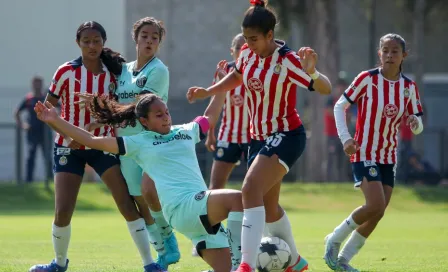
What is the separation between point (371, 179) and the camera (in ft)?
31.1

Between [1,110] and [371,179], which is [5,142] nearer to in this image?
[1,110]

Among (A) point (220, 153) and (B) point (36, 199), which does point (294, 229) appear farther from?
(B) point (36, 199)

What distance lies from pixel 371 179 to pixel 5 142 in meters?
14.1

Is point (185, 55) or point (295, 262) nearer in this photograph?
point (295, 262)

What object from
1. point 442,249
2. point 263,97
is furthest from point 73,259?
point 442,249

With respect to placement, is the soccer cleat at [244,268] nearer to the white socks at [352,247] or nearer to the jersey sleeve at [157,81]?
the jersey sleeve at [157,81]

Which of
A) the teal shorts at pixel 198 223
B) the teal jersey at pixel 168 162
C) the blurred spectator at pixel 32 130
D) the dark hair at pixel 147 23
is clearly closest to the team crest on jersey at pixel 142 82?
the dark hair at pixel 147 23

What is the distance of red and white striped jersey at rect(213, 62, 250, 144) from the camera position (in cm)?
1141

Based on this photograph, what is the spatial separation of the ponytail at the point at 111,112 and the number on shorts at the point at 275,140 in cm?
109

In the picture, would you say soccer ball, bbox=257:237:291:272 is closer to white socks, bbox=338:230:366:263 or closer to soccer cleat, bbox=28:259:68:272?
white socks, bbox=338:230:366:263

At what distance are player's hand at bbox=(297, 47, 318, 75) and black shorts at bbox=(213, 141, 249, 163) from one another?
352 cm

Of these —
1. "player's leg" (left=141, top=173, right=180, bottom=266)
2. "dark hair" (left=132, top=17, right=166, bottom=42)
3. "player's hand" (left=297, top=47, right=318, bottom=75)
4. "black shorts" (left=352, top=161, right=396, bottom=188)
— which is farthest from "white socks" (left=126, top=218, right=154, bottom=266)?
"black shorts" (left=352, top=161, right=396, bottom=188)

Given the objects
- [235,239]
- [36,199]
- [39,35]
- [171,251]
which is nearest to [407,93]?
[235,239]

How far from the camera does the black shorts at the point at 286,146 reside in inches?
319
